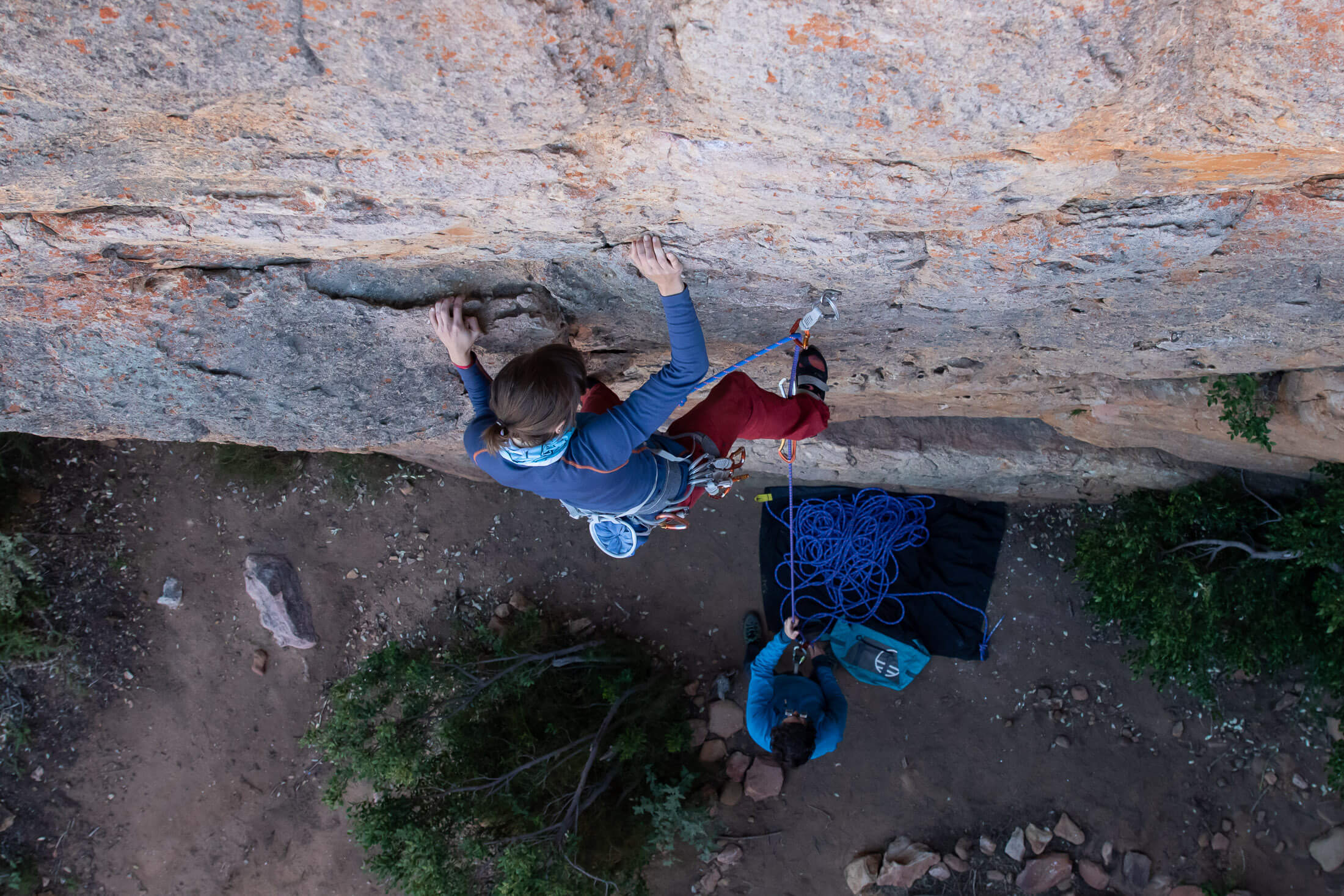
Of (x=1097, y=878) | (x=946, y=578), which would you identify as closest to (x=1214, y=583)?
(x=946, y=578)

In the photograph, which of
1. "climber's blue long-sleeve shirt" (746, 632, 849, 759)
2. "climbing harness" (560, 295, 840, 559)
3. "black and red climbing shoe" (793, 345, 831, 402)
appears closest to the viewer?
"climbing harness" (560, 295, 840, 559)

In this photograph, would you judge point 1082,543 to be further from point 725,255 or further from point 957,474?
point 725,255

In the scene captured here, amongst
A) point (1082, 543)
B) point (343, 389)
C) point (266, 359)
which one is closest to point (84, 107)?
point (266, 359)

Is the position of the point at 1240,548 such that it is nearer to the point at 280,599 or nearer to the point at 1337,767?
the point at 1337,767

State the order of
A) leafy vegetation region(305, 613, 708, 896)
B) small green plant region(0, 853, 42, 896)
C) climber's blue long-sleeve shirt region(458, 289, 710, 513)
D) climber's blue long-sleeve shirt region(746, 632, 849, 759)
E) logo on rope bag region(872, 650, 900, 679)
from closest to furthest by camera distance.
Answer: climber's blue long-sleeve shirt region(458, 289, 710, 513), leafy vegetation region(305, 613, 708, 896), climber's blue long-sleeve shirt region(746, 632, 849, 759), logo on rope bag region(872, 650, 900, 679), small green plant region(0, 853, 42, 896)

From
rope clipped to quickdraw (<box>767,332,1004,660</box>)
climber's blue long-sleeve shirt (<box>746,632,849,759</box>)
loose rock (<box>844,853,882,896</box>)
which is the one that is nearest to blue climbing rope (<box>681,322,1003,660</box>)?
rope clipped to quickdraw (<box>767,332,1004,660</box>)

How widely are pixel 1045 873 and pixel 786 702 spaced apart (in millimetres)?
2167

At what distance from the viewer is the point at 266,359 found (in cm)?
289

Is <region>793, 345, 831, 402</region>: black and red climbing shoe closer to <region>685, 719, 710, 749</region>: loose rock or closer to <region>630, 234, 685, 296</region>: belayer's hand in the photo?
<region>630, 234, 685, 296</region>: belayer's hand

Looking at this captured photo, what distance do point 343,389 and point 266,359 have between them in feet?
1.02

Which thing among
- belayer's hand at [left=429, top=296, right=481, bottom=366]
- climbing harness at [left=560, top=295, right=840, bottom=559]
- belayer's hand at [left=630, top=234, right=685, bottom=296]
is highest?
belayer's hand at [left=630, top=234, right=685, bottom=296]

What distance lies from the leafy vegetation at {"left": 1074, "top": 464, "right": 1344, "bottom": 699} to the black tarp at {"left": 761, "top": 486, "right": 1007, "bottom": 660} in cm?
66

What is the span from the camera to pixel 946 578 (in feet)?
17.0

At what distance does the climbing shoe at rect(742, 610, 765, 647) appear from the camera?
529cm
